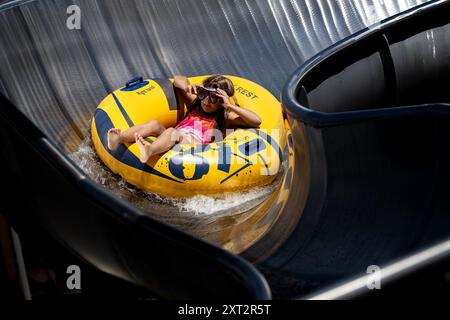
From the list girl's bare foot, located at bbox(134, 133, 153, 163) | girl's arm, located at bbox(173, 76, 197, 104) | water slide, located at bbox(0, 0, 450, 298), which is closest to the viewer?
water slide, located at bbox(0, 0, 450, 298)

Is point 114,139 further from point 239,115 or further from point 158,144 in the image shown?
point 239,115

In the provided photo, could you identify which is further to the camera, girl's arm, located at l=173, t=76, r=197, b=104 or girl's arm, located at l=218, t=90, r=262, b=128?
girl's arm, located at l=173, t=76, r=197, b=104

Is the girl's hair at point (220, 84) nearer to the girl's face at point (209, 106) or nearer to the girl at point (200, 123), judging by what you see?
the girl at point (200, 123)

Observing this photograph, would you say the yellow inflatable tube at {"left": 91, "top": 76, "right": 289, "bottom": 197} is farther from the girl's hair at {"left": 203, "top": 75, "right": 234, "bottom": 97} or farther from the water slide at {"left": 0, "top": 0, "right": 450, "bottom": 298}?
the water slide at {"left": 0, "top": 0, "right": 450, "bottom": 298}

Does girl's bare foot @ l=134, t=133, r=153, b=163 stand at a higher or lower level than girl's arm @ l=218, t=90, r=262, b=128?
lower

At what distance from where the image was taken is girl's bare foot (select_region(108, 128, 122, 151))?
3662 millimetres

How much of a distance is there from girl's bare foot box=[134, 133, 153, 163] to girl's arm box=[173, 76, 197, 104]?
567 mm

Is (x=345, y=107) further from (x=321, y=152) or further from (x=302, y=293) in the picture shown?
(x=302, y=293)

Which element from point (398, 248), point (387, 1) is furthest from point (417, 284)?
point (387, 1)

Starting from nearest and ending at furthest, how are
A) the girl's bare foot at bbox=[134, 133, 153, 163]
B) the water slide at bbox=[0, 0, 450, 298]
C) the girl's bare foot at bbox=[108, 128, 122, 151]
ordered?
1. the water slide at bbox=[0, 0, 450, 298]
2. the girl's bare foot at bbox=[134, 133, 153, 163]
3. the girl's bare foot at bbox=[108, 128, 122, 151]

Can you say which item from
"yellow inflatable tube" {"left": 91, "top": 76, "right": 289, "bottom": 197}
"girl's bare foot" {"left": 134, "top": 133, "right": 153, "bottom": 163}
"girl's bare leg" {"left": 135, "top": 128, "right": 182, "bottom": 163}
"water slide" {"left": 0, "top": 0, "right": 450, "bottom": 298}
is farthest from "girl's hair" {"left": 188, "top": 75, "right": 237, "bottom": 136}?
"water slide" {"left": 0, "top": 0, "right": 450, "bottom": 298}

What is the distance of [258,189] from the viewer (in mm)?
3670

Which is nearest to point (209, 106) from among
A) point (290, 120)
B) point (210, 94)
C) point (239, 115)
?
point (210, 94)

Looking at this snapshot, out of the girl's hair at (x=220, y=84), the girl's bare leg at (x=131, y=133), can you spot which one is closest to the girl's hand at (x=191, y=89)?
the girl's hair at (x=220, y=84)
